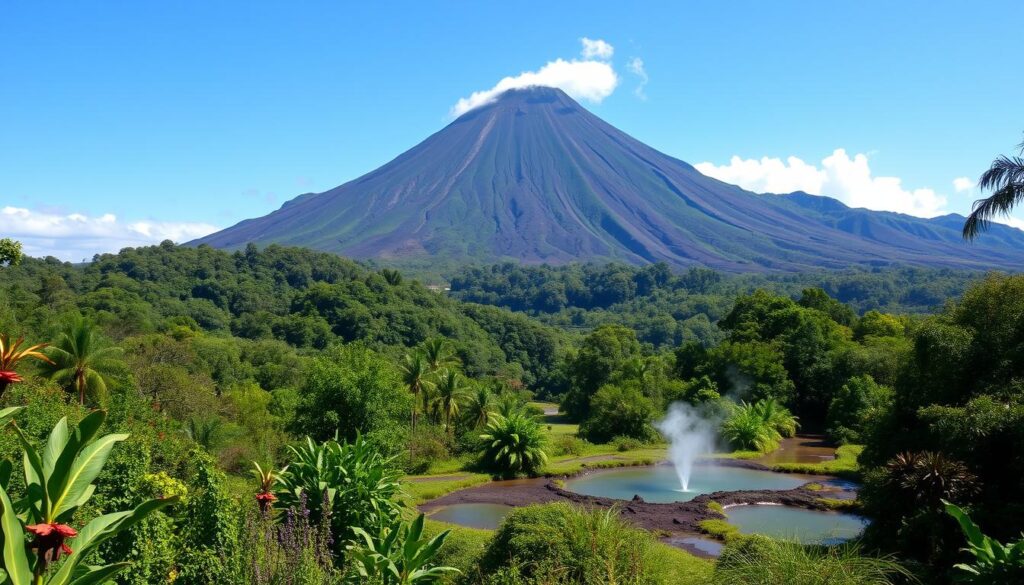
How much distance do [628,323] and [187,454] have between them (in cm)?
9020

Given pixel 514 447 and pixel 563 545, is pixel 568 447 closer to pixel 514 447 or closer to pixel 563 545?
pixel 514 447

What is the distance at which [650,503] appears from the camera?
24172 mm

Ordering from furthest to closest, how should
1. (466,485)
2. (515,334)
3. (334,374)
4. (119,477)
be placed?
(515,334) → (466,485) → (334,374) → (119,477)

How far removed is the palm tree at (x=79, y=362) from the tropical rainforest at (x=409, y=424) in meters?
0.13

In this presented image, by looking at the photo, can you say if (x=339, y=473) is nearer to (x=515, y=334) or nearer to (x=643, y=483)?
(x=643, y=483)

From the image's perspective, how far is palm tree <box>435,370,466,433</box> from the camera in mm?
34750

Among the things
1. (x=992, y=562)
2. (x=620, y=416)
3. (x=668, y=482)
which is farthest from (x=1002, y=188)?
(x=620, y=416)

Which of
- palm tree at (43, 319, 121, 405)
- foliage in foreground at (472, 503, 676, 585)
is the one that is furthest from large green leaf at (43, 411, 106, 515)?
palm tree at (43, 319, 121, 405)

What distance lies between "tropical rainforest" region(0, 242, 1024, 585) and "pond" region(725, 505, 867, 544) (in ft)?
4.00

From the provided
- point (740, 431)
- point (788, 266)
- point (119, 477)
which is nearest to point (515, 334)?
point (740, 431)

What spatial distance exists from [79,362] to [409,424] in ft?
53.0

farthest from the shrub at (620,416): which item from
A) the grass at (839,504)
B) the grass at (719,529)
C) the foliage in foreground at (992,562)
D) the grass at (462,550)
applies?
the foliage in foreground at (992,562)

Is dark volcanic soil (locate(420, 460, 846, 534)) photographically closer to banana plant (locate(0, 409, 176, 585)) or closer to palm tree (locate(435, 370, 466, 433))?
palm tree (locate(435, 370, 466, 433))

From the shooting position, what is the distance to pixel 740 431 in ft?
120
